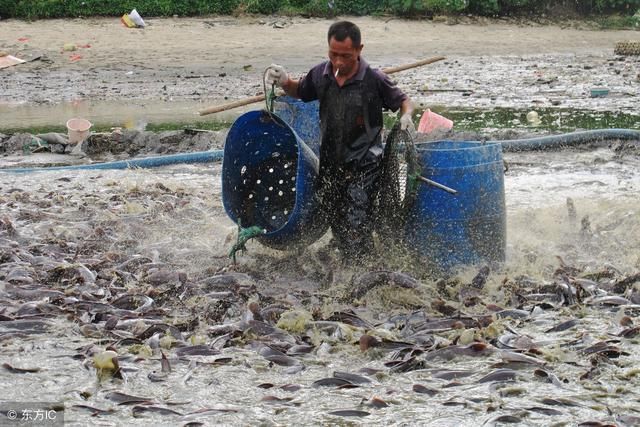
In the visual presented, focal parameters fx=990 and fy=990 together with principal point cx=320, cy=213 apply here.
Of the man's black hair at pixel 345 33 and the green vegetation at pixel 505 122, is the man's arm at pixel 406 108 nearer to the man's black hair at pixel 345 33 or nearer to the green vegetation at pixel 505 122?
the man's black hair at pixel 345 33

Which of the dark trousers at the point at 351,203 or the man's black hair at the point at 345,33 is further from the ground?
the man's black hair at the point at 345,33

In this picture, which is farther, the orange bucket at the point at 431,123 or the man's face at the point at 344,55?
the orange bucket at the point at 431,123

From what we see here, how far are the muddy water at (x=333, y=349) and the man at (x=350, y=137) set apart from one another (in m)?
0.37

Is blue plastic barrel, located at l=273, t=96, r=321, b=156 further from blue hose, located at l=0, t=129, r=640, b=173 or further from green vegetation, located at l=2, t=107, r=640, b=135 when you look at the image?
green vegetation, located at l=2, t=107, r=640, b=135

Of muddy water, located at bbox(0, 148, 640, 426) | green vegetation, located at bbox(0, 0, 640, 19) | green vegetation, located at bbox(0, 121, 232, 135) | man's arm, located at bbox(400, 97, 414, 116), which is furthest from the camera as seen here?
green vegetation, located at bbox(0, 0, 640, 19)

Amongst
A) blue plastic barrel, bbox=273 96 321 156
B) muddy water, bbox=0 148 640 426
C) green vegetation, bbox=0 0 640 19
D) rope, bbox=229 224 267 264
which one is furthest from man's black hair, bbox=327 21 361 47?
green vegetation, bbox=0 0 640 19

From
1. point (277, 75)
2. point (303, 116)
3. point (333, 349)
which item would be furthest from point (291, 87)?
point (333, 349)

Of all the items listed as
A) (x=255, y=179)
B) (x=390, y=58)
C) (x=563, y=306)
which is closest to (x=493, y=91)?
(x=390, y=58)

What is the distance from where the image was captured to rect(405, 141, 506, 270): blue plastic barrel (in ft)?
22.0

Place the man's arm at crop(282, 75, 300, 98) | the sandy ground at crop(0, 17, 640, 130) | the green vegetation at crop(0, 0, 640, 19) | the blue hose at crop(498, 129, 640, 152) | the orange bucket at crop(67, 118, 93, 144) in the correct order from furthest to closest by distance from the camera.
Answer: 1. the green vegetation at crop(0, 0, 640, 19)
2. the sandy ground at crop(0, 17, 640, 130)
3. the orange bucket at crop(67, 118, 93, 144)
4. the blue hose at crop(498, 129, 640, 152)
5. the man's arm at crop(282, 75, 300, 98)

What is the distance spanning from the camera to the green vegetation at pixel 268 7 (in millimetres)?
25078

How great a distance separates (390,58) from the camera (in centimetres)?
2133

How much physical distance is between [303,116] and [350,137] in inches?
39.4

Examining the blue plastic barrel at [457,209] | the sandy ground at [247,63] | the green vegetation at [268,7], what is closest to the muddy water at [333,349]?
the blue plastic barrel at [457,209]
